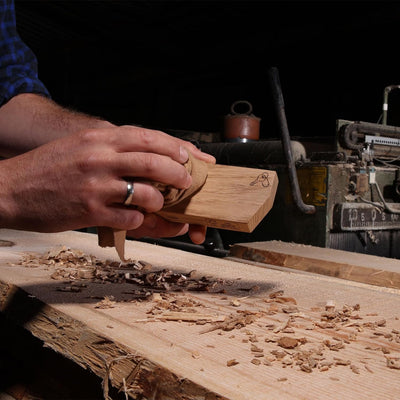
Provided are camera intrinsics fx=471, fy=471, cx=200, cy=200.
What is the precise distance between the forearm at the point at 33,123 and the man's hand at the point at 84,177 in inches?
23.8

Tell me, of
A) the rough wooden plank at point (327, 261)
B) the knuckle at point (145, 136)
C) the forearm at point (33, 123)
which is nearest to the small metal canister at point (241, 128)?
the rough wooden plank at point (327, 261)

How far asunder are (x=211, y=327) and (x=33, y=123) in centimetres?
105

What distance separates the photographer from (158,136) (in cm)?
98

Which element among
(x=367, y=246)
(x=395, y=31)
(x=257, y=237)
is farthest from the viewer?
(x=395, y=31)

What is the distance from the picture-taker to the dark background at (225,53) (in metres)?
5.86

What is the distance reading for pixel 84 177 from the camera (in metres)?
0.92

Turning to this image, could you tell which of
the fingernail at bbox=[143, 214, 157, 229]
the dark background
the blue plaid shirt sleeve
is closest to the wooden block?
the fingernail at bbox=[143, 214, 157, 229]

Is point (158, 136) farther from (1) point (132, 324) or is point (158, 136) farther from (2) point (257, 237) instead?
(2) point (257, 237)

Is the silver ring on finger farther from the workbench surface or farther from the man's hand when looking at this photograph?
the workbench surface

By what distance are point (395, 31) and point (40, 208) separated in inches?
225

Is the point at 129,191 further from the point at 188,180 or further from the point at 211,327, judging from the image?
the point at 211,327

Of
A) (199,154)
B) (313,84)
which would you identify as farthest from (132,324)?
(313,84)

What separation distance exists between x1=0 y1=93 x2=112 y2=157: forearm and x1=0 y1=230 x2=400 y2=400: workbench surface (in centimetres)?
42

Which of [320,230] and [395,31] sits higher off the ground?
[395,31]
